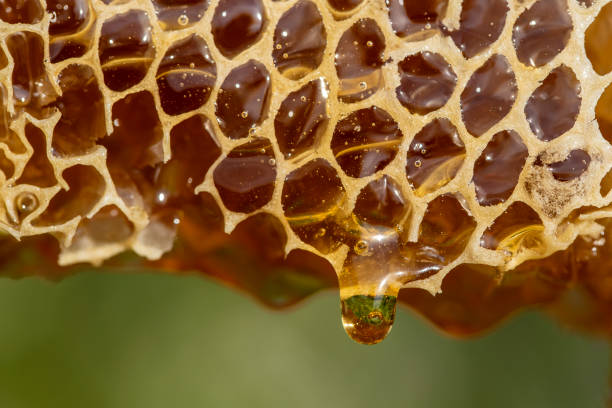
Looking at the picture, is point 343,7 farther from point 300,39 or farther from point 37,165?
point 37,165

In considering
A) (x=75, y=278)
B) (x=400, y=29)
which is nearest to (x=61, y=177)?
(x=75, y=278)

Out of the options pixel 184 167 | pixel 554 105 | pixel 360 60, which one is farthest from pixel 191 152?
pixel 554 105

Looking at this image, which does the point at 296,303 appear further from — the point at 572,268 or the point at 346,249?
the point at 572,268

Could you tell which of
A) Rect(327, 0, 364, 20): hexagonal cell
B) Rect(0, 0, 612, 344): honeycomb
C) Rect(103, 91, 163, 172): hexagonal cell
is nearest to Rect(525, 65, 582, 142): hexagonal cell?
Rect(0, 0, 612, 344): honeycomb

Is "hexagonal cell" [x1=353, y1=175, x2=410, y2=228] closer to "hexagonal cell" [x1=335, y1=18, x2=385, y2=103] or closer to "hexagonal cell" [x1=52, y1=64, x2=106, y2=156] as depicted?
"hexagonal cell" [x1=335, y1=18, x2=385, y2=103]

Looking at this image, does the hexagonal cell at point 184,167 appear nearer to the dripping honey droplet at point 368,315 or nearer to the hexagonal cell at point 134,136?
the hexagonal cell at point 134,136
